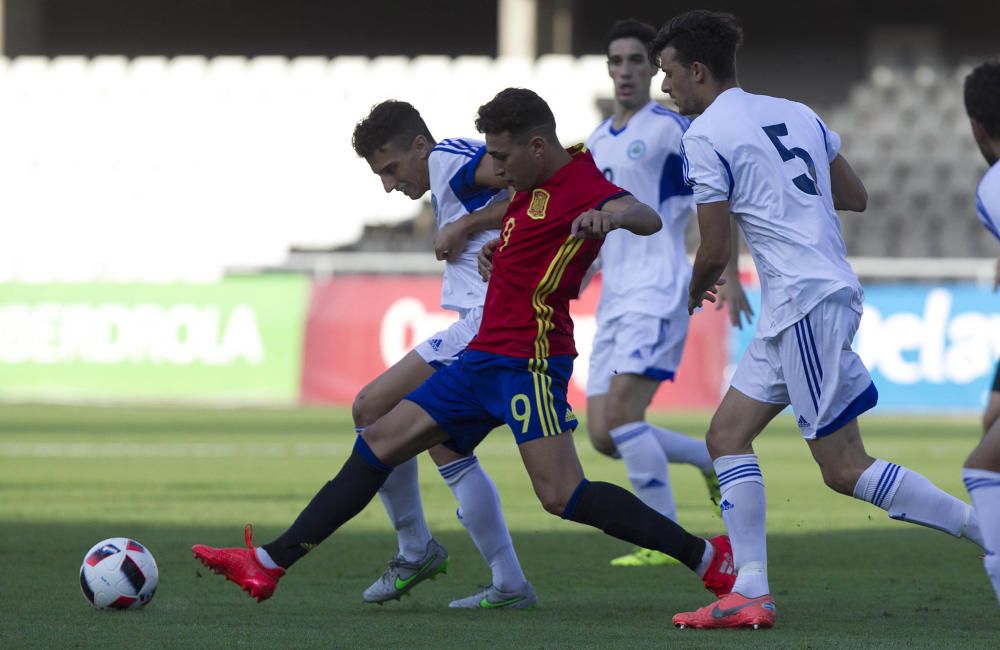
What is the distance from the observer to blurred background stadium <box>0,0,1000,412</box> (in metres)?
18.6

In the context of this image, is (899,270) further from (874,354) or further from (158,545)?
(158,545)

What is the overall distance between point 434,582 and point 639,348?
1.65 m

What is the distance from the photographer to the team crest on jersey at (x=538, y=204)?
17.8 ft

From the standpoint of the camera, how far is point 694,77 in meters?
5.35

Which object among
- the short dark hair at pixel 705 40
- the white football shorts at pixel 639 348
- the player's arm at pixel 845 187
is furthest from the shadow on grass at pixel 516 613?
the short dark hair at pixel 705 40

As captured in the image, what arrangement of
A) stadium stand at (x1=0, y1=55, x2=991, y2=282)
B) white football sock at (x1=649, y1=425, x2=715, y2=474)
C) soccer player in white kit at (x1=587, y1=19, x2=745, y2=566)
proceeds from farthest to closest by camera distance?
stadium stand at (x1=0, y1=55, x2=991, y2=282), white football sock at (x1=649, y1=425, x2=715, y2=474), soccer player in white kit at (x1=587, y1=19, x2=745, y2=566)

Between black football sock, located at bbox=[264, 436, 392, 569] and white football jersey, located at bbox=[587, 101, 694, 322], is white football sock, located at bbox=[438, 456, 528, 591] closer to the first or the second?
black football sock, located at bbox=[264, 436, 392, 569]

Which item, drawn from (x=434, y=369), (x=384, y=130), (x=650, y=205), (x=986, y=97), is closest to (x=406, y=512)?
(x=434, y=369)

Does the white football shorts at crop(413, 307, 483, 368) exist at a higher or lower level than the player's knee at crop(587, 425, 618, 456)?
higher

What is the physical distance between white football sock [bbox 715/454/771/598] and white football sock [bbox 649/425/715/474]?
7.48 ft

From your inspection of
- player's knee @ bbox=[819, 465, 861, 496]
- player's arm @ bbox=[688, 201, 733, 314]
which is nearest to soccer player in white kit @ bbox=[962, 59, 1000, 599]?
player's knee @ bbox=[819, 465, 861, 496]

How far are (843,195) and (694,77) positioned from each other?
2.47 ft

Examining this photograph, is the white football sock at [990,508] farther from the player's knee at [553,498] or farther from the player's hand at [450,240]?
the player's hand at [450,240]

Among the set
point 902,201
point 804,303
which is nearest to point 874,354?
point 902,201
